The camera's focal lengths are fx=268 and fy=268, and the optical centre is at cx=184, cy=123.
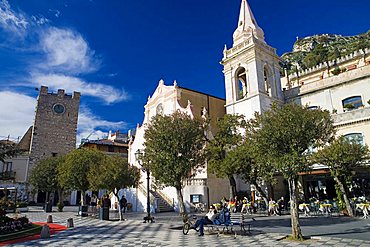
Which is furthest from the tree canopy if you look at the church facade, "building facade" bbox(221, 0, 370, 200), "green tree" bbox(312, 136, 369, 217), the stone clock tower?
"green tree" bbox(312, 136, 369, 217)

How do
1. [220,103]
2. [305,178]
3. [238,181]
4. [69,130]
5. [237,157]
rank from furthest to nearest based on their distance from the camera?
[69,130] → [220,103] → [238,181] → [305,178] → [237,157]

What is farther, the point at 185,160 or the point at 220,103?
the point at 220,103

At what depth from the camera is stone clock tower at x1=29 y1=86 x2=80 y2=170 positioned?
46.7 meters

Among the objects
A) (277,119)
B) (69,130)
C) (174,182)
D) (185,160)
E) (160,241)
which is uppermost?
(69,130)

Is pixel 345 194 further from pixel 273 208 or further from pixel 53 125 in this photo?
pixel 53 125

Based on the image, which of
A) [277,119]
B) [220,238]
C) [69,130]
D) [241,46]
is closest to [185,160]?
[220,238]

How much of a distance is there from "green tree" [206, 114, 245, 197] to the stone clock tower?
36.4 m

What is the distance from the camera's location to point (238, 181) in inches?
1074

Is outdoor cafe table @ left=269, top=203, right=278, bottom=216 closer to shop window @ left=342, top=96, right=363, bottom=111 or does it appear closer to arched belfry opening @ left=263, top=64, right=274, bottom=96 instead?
shop window @ left=342, top=96, right=363, bottom=111

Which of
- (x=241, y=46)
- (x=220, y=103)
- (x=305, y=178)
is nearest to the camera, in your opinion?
(x=305, y=178)

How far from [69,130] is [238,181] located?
3590cm

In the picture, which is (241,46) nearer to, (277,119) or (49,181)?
(277,119)

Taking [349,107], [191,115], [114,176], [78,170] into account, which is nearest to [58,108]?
[78,170]

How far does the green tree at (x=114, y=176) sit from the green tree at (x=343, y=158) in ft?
42.2
